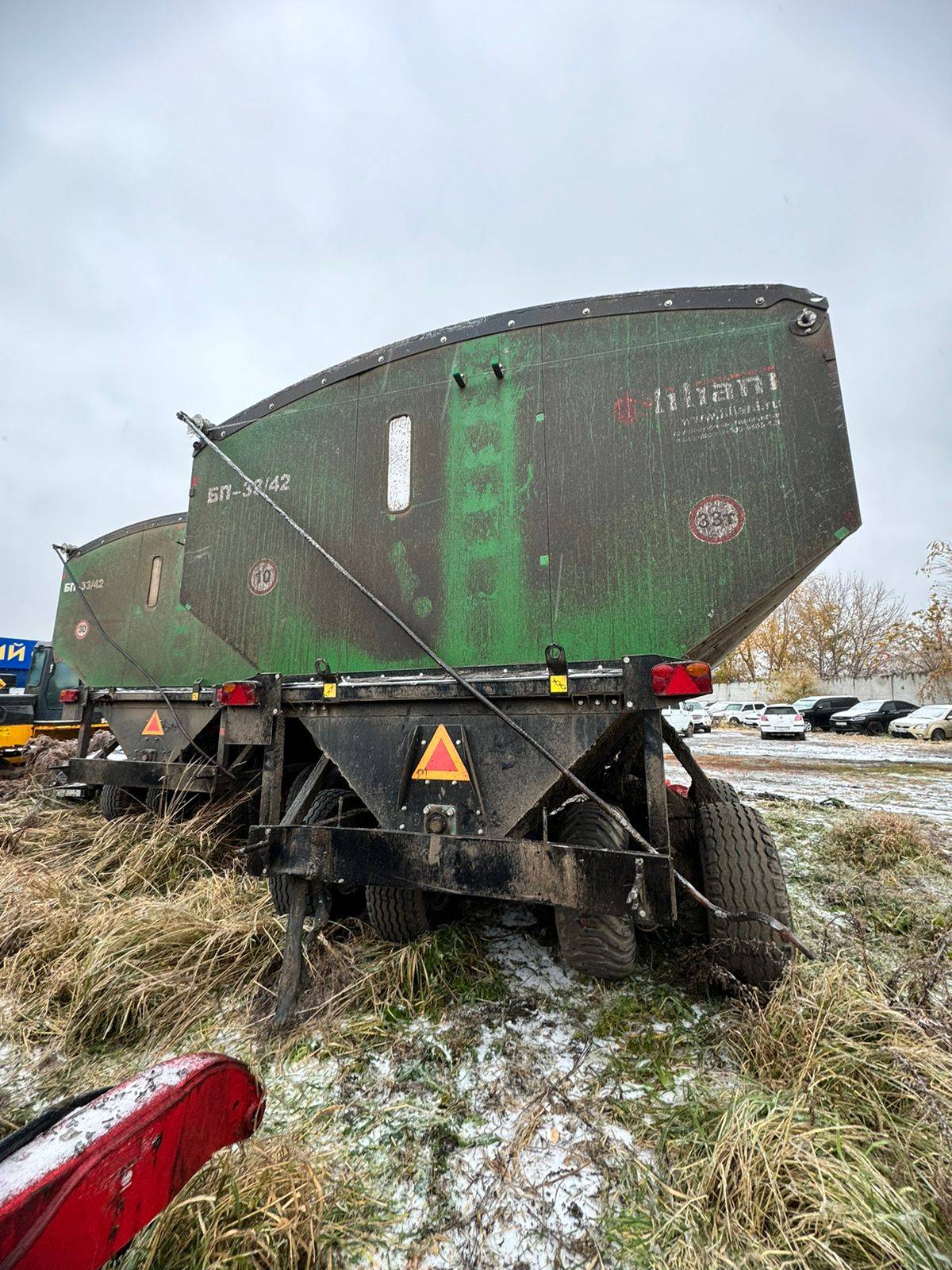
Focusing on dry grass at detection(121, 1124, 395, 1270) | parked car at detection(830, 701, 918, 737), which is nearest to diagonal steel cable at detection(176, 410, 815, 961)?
dry grass at detection(121, 1124, 395, 1270)

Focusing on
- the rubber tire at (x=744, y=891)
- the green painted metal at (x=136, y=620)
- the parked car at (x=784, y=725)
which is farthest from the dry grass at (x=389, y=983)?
the parked car at (x=784, y=725)

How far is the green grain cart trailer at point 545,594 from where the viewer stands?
234 centimetres

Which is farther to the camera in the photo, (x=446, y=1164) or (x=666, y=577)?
(x=666, y=577)

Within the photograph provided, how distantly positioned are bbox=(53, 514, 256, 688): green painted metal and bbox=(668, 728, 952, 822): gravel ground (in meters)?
7.34

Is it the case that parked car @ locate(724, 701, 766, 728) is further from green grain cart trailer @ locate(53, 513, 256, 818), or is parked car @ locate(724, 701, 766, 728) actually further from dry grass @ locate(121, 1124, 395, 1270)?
dry grass @ locate(121, 1124, 395, 1270)

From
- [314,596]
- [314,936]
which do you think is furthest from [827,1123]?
[314,596]

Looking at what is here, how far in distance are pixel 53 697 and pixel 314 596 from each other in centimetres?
866

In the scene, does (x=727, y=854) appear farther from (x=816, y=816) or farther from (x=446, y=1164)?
(x=816, y=816)

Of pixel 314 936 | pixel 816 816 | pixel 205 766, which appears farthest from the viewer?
pixel 816 816

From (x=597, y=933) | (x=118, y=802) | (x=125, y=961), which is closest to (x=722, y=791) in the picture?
(x=597, y=933)

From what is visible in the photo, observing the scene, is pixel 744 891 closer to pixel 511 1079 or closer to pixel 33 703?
pixel 511 1079

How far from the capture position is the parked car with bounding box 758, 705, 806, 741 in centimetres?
2041

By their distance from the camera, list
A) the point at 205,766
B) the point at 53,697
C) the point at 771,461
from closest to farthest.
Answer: the point at 771,461 < the point at 205,766 < the point at 53,697

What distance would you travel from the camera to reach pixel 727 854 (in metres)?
2.73
